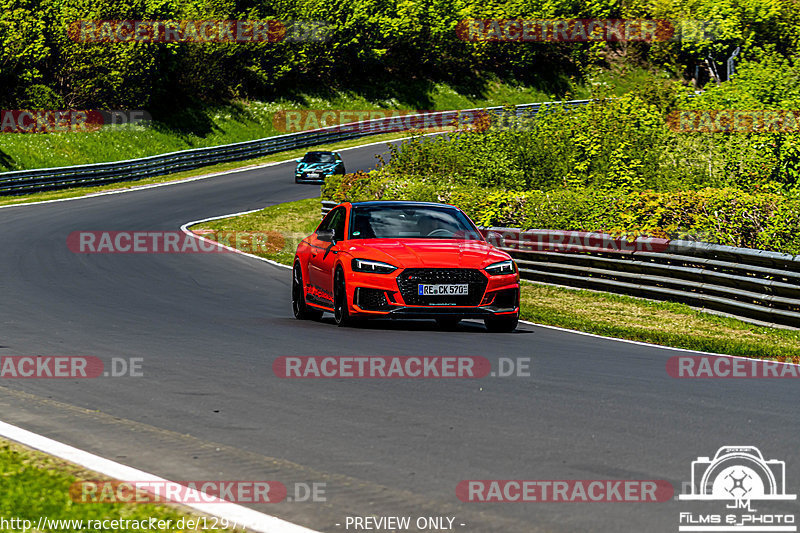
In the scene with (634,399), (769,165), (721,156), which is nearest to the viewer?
(634,399)

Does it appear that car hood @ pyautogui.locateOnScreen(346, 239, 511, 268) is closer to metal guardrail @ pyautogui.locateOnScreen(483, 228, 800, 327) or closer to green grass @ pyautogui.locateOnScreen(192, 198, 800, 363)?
green grass @ pyautogui.locateOnScreen(192, 198, 800, 363)

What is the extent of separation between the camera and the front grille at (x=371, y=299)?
43.4 feet

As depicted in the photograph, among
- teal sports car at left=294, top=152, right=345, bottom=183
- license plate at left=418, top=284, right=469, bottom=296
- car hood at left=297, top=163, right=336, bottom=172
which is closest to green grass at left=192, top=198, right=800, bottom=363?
license plate at left=418, top=284, right=469, bottom=296

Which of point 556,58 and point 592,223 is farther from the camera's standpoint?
point 556,58

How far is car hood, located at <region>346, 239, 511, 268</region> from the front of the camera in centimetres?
1327

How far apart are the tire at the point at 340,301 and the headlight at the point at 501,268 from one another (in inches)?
69.8

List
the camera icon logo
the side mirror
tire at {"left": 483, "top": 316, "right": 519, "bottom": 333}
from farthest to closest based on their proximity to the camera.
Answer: the side mirror
tire at {"left": 483, "top": 316, "right": 519, "bottom": 333}
the camera icon logo

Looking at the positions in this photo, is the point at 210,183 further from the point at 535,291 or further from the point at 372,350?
the point at 372,350

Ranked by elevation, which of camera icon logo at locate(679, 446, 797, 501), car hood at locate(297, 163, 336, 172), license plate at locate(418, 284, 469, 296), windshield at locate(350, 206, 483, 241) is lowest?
car hood at locate(297, 163, 336, 172)

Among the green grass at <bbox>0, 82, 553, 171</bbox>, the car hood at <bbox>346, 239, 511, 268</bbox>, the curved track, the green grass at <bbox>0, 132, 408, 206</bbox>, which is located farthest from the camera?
the green grass at <bbox>0, 82, 553, 171</bbox>

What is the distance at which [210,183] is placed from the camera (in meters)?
45.5

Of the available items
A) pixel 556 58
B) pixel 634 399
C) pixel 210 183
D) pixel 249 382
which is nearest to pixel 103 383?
pixel 249 382

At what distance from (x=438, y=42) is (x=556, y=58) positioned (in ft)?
49.0

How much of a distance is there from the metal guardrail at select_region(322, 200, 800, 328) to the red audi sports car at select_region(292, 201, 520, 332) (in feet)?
13.4
